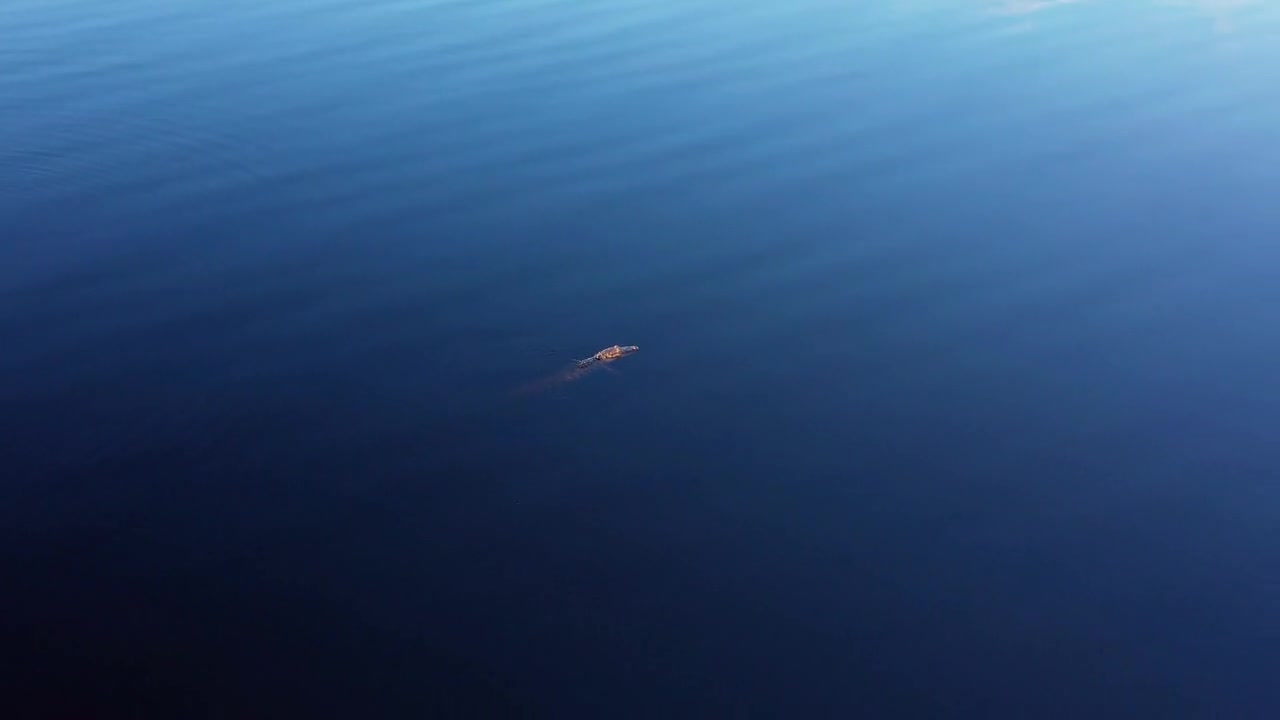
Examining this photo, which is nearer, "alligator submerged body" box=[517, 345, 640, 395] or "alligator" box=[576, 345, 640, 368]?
"alligator submerged body" box=[517, 345, 640, 395]

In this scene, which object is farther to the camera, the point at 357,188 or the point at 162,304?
the point at 357,188

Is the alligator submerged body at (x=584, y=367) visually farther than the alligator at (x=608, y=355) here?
No

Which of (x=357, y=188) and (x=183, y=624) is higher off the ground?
(x=357, y=188)

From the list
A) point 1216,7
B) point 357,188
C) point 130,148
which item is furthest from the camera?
point 1216,7

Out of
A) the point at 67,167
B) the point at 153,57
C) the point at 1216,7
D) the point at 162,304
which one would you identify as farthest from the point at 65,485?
the point at 1216,7

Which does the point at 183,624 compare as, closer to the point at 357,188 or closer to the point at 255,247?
the point at 255,247

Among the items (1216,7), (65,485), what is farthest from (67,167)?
(1216,7)

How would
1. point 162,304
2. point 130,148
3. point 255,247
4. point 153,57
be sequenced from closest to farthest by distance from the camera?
point 162,304 < point 255,247 < point 130,148 < point 153,57

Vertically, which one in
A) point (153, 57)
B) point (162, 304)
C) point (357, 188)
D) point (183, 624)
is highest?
point (153, 57)
